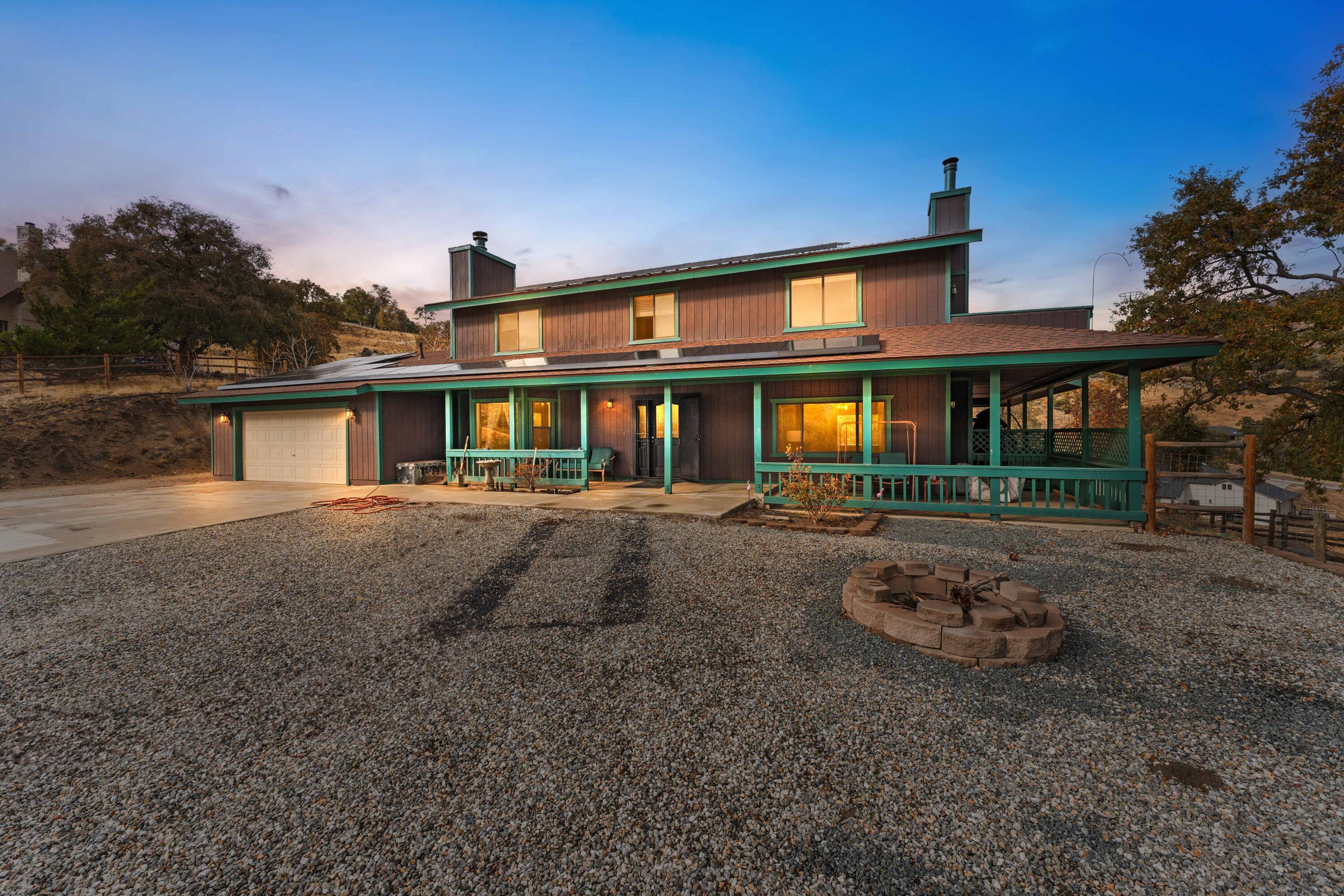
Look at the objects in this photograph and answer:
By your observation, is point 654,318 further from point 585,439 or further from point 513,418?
point 513,418

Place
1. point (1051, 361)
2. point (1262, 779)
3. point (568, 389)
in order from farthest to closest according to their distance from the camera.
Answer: point (568, 389)
point (1051, 361)
point (1262, 779)

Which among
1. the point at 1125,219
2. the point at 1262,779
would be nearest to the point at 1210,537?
the point at 1262,779

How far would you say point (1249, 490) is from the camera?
287 inches

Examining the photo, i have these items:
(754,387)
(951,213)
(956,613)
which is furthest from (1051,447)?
(956,613)

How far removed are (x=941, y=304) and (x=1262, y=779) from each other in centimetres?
1056

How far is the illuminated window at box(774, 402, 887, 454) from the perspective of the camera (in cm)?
1173

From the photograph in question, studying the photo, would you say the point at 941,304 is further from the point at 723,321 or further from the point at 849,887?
the point at 849,887

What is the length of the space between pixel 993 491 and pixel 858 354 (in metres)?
3.25

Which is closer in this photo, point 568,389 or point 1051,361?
point 1051,361

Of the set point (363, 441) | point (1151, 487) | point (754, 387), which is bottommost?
point (1151, 487)

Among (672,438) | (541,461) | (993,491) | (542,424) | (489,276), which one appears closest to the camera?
(993,491)

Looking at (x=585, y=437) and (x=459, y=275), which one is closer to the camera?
(x=585, y=437)

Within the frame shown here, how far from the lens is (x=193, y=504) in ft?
35.1

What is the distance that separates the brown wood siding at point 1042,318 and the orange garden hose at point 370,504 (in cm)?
1259
